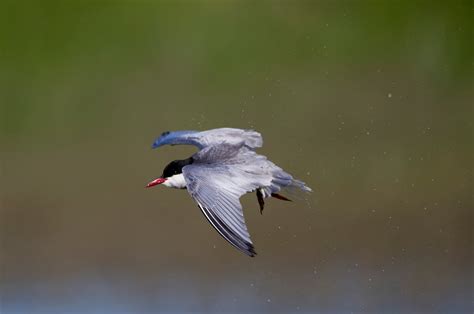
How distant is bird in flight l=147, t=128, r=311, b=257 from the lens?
507 centimetres

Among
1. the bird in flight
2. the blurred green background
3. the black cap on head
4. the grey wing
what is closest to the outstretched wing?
the bird in flight

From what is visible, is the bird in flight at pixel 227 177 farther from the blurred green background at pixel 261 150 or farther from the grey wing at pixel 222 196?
the blurred green background at pixel 261 150

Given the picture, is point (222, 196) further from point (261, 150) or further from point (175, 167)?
point (261, 150)

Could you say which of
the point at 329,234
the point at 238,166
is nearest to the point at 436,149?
the point at 329,234

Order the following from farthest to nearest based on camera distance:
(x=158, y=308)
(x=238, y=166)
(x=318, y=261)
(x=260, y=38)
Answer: (x=260, y=38)
(x=318, y=261)
(x=158, y=308)
(x=238, y=166)

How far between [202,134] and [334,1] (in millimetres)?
4204

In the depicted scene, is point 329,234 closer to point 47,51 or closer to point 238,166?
point 238,166

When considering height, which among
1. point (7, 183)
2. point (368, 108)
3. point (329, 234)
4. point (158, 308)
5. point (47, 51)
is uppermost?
point (47, 51)

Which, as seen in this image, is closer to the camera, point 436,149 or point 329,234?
point 329,234

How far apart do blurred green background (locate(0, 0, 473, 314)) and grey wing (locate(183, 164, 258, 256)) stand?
168 centimetres

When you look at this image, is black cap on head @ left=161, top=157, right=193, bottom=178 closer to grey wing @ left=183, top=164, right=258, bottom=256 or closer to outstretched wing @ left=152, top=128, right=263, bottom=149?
outstretched wing @ left=152, top=128, right=263, bottom=149

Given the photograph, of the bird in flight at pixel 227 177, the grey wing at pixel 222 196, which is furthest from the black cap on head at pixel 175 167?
the grey wing at pixel 222 196

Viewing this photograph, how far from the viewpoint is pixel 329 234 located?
7.88 m

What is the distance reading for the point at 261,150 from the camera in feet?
28.8
